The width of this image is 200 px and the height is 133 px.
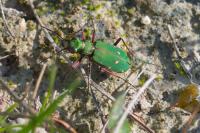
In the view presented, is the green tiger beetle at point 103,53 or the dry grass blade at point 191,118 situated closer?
the dry grass blade at point 191,118

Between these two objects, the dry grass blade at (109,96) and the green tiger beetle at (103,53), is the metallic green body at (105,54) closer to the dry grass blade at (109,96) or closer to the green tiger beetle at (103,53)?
the green tiger beetle at (103,53)

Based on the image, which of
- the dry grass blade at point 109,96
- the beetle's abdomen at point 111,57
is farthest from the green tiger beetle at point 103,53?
the dry grass blade at point 109,96

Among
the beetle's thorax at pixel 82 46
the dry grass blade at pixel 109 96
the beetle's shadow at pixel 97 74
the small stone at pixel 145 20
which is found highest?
the small stone at pixel 145 20

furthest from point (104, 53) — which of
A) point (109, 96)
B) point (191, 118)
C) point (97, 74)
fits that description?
point (191, 118)

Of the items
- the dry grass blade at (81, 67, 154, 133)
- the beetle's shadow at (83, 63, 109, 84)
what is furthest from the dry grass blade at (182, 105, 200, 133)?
the beetle's shadow at (83, 63, 109, 84)

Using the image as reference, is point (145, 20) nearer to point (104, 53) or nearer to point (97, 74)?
point (104, 53)

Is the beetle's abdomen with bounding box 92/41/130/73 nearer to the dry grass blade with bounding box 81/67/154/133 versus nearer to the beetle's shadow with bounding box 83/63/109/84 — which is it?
the beetle's shadow with bounding box 83/63/109/84

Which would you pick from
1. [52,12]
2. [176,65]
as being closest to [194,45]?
[176,65]
